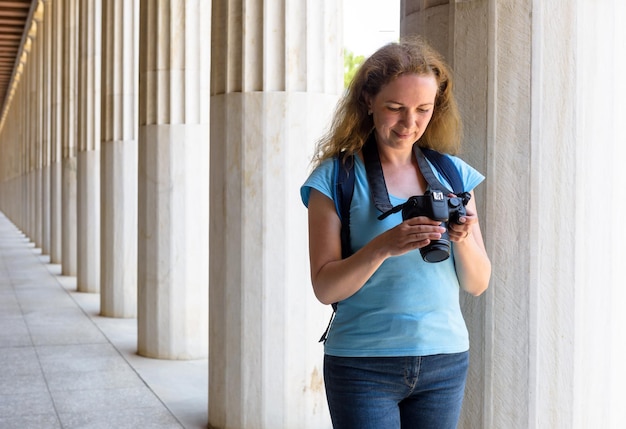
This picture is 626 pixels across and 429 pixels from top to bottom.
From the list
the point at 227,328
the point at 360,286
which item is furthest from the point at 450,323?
the point at 227,328

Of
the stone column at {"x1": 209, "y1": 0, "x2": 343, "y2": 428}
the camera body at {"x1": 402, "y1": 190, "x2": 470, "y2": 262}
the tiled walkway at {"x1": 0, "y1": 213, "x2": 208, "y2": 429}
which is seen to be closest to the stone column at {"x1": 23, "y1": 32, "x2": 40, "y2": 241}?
the tiled walkway at {"x1": 0, "y1": 213, "x2": 208, "y2": 429}

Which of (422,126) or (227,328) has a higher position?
(422,126)

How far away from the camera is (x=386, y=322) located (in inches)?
117

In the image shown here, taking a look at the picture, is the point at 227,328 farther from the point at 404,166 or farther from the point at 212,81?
the point at 404,166

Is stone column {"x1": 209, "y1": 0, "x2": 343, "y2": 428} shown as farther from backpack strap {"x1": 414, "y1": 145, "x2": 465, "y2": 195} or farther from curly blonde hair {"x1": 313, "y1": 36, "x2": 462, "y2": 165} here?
backpack strap {"x1": 414, "y1": 145, "x2": 465, "y2": 195}

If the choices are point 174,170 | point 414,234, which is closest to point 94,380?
point 174,170

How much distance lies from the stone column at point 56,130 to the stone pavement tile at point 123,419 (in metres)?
18.9

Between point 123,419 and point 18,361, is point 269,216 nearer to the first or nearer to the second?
point 123,419

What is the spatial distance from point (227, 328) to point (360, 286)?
16.2 ft

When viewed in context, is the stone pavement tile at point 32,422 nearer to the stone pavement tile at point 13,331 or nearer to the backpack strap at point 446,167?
the stone pavement tile at point 13,331

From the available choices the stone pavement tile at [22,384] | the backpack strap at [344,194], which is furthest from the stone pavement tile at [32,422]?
the backpack strap at [344,194]

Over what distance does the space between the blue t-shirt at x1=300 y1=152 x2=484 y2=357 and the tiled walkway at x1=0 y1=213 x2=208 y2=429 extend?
18.1ft

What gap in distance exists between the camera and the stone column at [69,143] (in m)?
22.6

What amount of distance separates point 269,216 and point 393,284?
468cm
